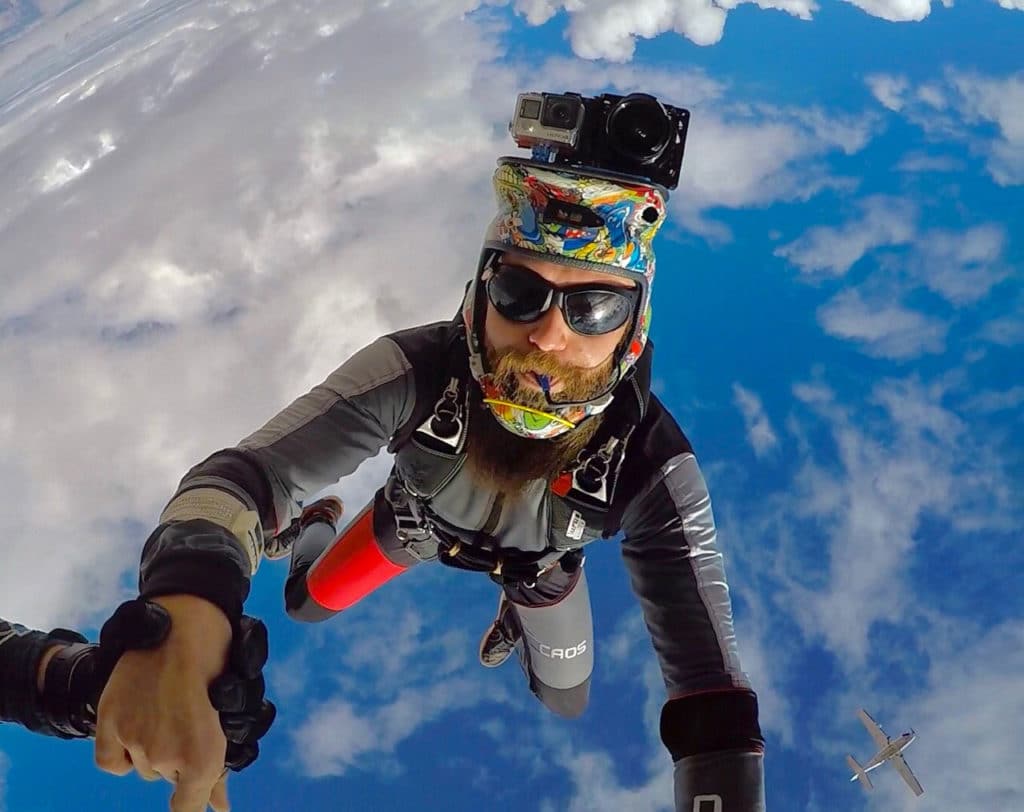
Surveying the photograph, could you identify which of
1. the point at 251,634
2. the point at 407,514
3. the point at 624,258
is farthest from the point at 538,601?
the point at 251,634

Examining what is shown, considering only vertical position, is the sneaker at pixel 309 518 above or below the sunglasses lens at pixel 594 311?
below

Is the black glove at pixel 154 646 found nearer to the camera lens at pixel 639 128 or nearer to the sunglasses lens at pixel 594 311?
the sunglasses lens at pixel 594 311

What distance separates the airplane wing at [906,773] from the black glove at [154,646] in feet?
13.1

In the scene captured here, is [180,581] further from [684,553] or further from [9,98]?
[9,98]

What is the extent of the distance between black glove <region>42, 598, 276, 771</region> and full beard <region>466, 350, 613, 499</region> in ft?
2.13

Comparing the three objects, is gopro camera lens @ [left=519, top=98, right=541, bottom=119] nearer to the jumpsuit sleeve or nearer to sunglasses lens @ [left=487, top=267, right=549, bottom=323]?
sunglasses lens @ [left=487, top=267, right=549, bottom=323]

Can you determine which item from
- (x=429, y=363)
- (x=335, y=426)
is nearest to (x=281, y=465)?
(x=335, y=426)

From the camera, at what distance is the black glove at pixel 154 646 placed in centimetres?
82

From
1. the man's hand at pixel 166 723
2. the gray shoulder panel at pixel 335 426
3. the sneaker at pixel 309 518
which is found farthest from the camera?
the sneaker at pixel 309 518

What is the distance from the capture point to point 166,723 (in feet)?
2.53

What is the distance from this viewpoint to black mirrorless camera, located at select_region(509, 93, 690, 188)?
1454 mm

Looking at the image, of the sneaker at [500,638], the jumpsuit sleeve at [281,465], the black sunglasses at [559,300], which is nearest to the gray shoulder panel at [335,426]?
the jumpsuit sleeve at [281,465]

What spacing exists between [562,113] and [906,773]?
13.3ft

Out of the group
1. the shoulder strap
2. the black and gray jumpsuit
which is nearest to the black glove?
the black and gray jumpsuit
